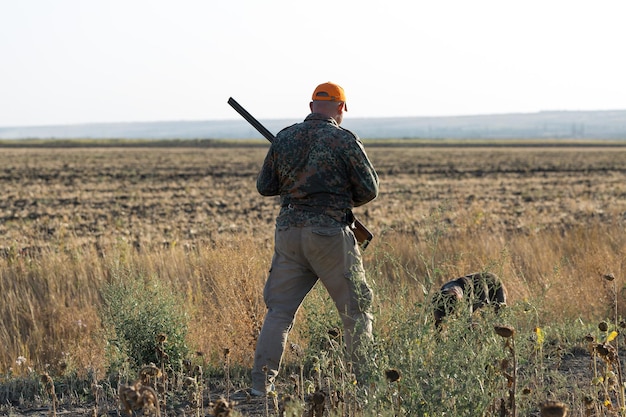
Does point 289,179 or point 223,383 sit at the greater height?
point 289,179

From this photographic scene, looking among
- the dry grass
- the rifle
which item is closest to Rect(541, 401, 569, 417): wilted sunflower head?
the dry grass

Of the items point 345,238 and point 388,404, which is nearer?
point 388,404

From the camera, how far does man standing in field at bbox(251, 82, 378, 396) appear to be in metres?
5.25

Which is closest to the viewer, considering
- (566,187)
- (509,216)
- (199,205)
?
(509,216)

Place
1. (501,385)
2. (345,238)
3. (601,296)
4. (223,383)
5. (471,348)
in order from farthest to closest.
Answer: (601,296), (223,383), (345,238), (501,385), (471,348)

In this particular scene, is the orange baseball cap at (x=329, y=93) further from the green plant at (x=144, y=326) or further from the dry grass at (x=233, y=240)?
the green plant at (x=144, y=326)

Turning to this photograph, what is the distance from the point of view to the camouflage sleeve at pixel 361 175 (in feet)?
17.1

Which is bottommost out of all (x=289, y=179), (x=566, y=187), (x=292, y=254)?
(x=566, y=187)

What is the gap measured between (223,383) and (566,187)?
3098 centimetres

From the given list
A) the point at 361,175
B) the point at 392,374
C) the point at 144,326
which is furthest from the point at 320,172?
the point at 392,374

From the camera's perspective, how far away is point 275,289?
5484 mm

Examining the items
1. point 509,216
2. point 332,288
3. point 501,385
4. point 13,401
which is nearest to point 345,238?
point 332,288

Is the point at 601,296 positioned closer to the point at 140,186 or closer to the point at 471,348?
the point at 471,348

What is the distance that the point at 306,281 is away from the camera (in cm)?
555
